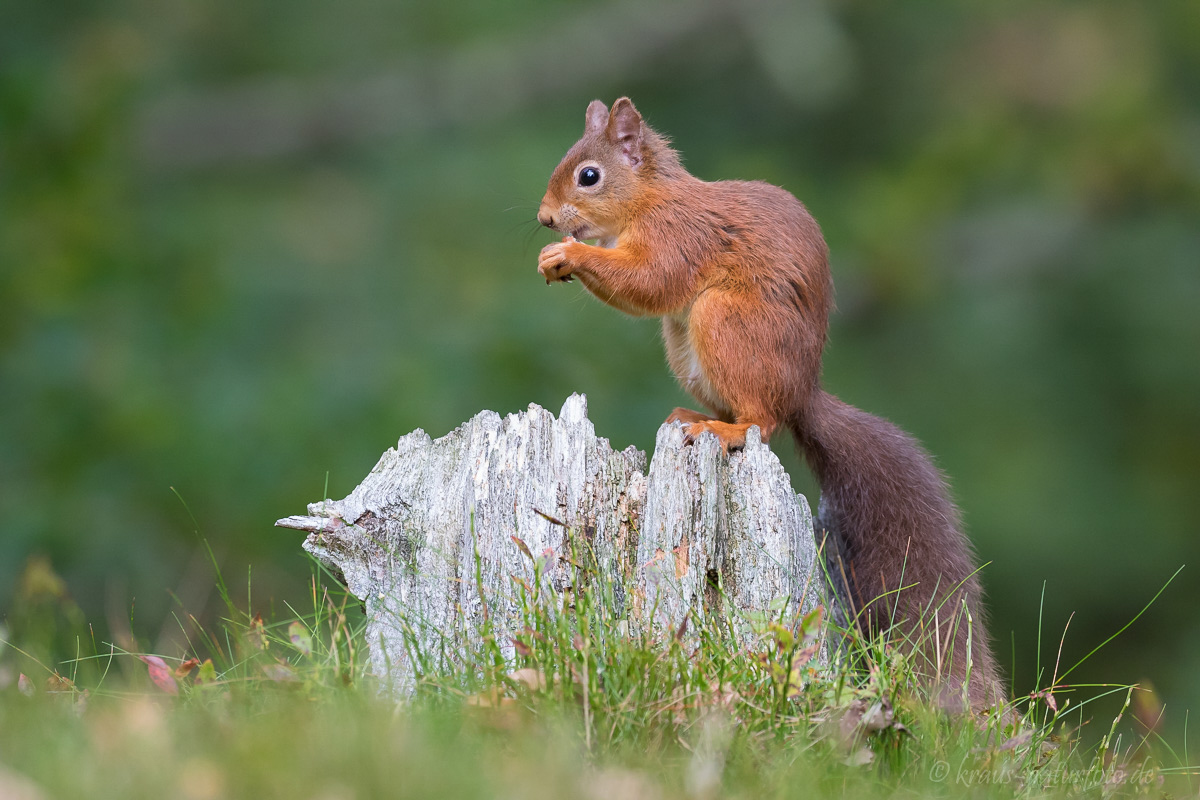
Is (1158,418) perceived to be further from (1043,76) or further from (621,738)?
(621,738)

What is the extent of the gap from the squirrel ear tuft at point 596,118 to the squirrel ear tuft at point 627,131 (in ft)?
0.13

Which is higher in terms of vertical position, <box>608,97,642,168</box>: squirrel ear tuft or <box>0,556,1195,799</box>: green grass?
<box>608,97,642,168</box>: squirrel ear tuft

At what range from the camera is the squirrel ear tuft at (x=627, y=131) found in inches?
133

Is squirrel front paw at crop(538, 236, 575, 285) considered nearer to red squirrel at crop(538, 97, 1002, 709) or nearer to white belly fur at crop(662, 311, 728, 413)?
red squirrel at crop(538, 97, 1002, 709)

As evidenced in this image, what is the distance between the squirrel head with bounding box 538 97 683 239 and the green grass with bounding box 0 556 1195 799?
3.96ft

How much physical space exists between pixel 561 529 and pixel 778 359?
72 cm

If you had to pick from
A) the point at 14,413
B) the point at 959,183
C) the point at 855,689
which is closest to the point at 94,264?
the point at 14,413

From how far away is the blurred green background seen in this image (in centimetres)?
609

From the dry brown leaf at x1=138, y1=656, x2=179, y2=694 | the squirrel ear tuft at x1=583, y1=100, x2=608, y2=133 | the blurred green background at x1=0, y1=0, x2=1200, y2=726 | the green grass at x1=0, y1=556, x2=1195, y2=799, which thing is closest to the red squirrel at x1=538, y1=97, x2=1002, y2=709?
the squirrel ear tuft at x1=583, y1=100, x2=608, y2=133

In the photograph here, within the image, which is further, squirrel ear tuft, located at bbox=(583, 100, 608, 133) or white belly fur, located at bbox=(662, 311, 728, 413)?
squirrel ear tuft, located at bbox=(583, 100, 608, 133)

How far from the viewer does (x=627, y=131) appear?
3402mm

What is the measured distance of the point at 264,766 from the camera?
5.20 feet

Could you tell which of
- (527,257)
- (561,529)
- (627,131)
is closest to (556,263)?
(627,131)

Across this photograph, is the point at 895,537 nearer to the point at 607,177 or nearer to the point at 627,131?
the point at 607,177
